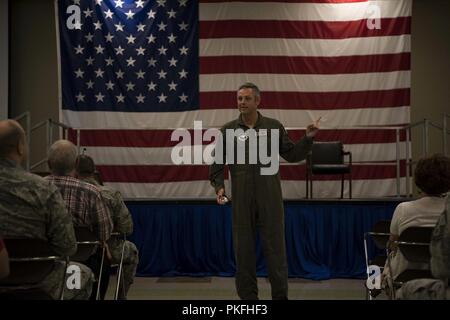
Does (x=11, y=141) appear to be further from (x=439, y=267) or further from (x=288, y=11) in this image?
(x=288, y=11)

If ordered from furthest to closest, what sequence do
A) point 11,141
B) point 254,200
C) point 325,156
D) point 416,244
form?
point 325,156, point 254,200, point 416,244, point 11,141

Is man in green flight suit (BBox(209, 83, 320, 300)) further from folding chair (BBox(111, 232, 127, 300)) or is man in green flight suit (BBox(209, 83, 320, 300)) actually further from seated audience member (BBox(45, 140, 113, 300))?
seated audience member (BBox(45, 140, 113, 300))

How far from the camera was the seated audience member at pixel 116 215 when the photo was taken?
4.09m

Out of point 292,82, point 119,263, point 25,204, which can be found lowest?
point 119,263

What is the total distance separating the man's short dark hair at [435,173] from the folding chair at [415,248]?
0.22 meters

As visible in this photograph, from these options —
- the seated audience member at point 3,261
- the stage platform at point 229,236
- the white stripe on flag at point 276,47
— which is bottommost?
the stage platform at point 229,236

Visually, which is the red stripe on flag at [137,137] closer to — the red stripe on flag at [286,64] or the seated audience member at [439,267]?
the red stripe on flag at [286,64]

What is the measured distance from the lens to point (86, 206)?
354 cm

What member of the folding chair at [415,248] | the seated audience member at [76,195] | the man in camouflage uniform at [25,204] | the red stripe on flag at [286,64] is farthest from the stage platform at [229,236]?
the man in camouflage uniform at [25,204]

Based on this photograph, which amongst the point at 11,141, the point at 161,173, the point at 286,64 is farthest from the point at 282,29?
the point at 11,141

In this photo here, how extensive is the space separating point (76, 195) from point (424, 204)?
1962 mm

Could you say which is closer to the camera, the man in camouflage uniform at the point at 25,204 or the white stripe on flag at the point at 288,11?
the man in camouflage uniform at the point at 25,204

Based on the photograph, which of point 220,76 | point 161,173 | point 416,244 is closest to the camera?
point 416,244

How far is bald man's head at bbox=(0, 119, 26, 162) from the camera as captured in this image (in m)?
2.59
